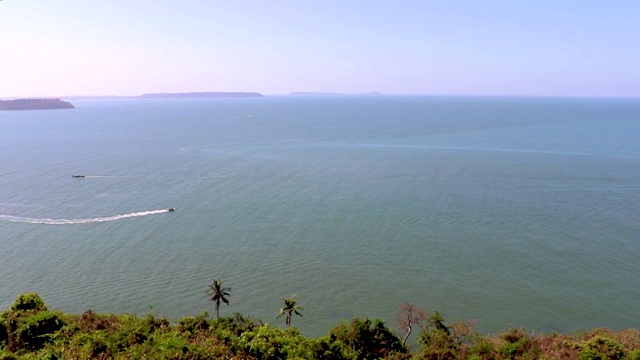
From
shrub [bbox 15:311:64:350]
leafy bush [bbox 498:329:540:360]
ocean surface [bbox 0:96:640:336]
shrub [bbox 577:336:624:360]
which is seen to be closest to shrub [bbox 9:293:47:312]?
shrub [bbox 15:311:64:350]

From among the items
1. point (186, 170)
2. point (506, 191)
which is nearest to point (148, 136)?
point (186, 170)

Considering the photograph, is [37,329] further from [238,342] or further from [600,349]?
[600,349]

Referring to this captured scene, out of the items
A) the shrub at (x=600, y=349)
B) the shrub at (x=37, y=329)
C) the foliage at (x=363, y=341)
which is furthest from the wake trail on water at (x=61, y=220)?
the shrub at (x=600, y=349)

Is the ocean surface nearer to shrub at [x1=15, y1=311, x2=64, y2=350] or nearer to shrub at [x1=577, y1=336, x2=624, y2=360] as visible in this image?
shrub at [x1=577, y1=336, x2=624, y2=360]

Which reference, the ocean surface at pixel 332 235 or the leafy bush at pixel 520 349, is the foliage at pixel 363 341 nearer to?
the leafy bush at pixel 520 349

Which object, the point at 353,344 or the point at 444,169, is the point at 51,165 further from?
the point at 353,344

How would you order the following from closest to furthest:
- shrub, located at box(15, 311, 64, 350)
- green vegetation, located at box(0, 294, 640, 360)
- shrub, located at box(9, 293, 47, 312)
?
green vegetation, located at box(0, 294, 640, 360)
shrub, located at box(15, 311, 64, 350)
shrub, located at box(9, 293, 47, 312)
